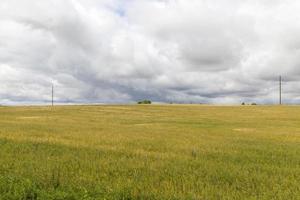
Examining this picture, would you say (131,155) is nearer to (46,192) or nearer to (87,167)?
(87,167)

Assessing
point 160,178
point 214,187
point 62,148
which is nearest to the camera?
Answer: point 214,187

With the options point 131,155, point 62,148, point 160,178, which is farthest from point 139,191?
point 62,148

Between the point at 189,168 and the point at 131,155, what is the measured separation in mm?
4203

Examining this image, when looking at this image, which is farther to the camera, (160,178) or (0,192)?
(160,178)

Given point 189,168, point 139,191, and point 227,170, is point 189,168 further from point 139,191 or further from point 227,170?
point 139,191

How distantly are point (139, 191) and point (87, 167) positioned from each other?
3894 mm


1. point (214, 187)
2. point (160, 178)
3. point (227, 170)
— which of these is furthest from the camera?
point (227, 170)

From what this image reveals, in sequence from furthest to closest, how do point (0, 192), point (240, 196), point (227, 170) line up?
point (227, 170), point (240, 196), point (0, 192)

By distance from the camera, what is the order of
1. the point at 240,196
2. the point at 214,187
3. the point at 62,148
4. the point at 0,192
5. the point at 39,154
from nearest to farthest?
the point at 0,192
the point at 240,196
the point at 214,187
the point at 39,154
the point at 62,148

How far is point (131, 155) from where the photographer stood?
17.2 metres

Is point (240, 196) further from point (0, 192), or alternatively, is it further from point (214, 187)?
point (0, 192)

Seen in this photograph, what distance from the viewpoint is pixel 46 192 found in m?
9.20

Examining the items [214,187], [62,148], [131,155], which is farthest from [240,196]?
[62,148]

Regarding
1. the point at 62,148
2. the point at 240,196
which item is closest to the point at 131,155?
the point at 62,148
